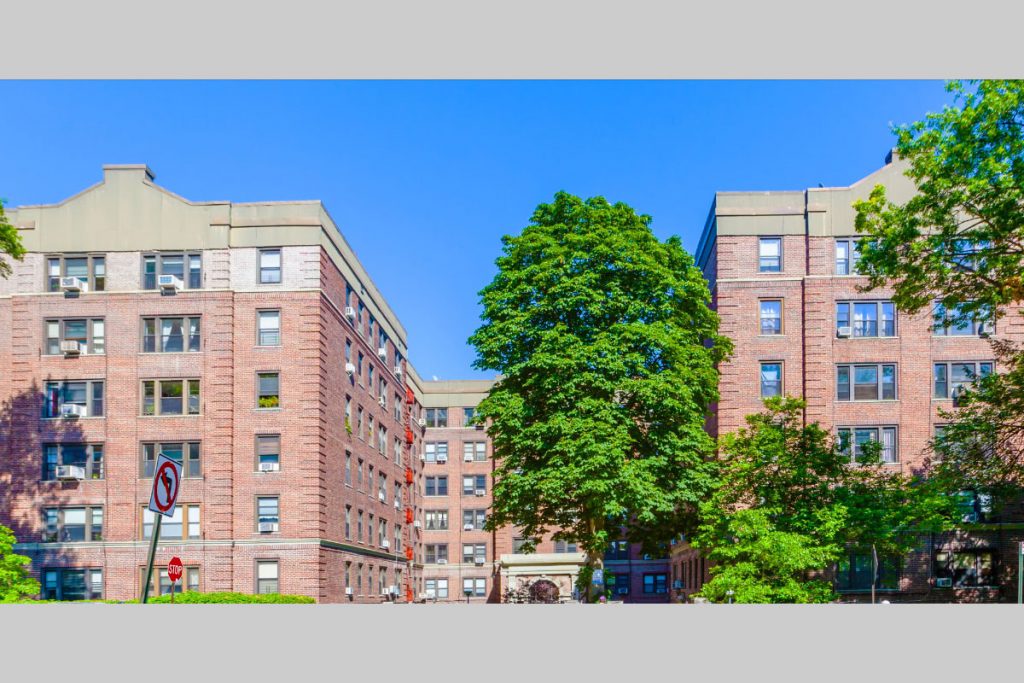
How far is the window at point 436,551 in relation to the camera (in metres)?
82.0

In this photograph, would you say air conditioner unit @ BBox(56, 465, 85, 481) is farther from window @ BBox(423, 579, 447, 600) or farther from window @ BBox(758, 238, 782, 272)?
window @ BBox(423, 579, 447, 600)

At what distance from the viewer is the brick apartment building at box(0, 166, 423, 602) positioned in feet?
144

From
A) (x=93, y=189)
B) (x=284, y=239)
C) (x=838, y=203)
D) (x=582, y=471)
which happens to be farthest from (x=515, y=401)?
(x=93, y=189)

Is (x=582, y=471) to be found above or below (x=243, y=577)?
above

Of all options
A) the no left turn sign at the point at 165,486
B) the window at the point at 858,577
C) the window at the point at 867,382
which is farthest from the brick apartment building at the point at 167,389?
the no left turn sign at the point at 165,486

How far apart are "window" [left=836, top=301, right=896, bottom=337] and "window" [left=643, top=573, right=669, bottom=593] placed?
38.7m

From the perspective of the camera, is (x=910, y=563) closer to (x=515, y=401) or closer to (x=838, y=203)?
(x=838, y=203)

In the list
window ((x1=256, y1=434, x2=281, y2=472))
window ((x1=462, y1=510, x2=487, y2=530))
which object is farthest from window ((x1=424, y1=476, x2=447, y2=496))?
window ((x1=256, y1=434, x2=281, y2=472))

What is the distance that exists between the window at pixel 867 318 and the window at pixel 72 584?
3358 centimetres

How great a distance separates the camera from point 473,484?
273 feet

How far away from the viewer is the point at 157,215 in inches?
1806

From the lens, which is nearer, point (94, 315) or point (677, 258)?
point (677, 258)

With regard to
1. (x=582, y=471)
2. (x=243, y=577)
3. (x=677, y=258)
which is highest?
(x=677, y=258)

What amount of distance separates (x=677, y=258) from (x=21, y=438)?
29345 millimetres
